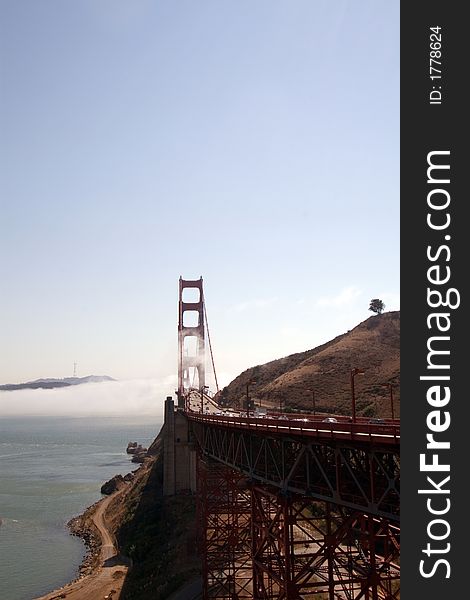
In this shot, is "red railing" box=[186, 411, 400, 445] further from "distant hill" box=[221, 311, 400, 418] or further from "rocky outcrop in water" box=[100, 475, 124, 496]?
"rocky outcrop in water" box=[100, 475, 124, 496]

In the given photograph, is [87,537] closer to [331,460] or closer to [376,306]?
[331,460]

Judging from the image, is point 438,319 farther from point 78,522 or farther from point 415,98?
point 78,522

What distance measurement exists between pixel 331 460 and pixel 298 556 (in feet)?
14.0

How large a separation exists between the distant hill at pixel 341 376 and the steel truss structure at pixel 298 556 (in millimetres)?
27998

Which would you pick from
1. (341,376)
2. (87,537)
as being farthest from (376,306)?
(87,537)

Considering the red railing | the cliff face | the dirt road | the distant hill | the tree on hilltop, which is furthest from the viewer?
the tree on hilltop

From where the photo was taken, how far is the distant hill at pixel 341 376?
246ft

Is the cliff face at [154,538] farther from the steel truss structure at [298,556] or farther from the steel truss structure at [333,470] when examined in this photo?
the steel truss structure at [333,470]

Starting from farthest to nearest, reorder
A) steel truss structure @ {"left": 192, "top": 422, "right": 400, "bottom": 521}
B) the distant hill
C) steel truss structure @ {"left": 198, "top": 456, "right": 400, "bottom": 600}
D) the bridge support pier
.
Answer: the distant hill
the bridge support pier
steel truss structure @ {"left": 198, "top": 456, "right": 400, "bottom": 600}
steel truss structure @ {"left": 192, "top": 422, "right": 400, "bottom": 521}

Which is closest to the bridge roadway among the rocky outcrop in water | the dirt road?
the dirt road

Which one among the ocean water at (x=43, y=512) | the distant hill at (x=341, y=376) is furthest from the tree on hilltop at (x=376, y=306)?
the ocean water at (x=43, y=512)

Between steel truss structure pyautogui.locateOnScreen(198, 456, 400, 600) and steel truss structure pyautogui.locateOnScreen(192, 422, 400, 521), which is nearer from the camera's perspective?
steel truss structure pyautogui.locateOnScreen(192, 422, 400, 521)

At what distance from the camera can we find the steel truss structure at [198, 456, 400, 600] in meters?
18.1

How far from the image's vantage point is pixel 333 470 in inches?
741
